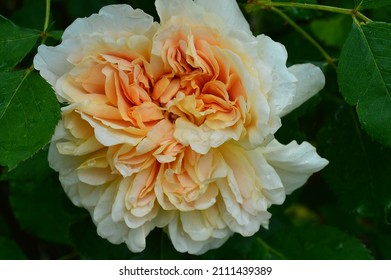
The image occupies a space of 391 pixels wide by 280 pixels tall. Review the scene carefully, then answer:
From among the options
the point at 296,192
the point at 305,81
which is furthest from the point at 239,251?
the point at 305,81

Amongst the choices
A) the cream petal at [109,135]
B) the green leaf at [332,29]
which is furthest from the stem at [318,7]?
the green leaf at [332,29]

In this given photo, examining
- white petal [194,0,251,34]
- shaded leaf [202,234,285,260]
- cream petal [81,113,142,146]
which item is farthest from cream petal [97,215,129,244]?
white petal [194,0,251,34]

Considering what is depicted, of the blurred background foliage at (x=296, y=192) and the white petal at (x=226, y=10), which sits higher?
the white petal at (x=226, y=10)

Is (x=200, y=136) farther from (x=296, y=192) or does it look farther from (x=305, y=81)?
(x=296, y=192)

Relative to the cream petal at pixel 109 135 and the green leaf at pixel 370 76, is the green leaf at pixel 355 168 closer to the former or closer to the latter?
the green leaf at pixel 370 76

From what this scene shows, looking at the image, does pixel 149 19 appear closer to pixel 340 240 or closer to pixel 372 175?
pixel 372 175

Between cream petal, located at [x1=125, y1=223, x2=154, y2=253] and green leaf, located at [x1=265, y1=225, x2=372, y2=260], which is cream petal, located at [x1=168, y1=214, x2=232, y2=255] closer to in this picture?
cream petal, located at [x1=125, y1=223, x2=154, y2=253]
